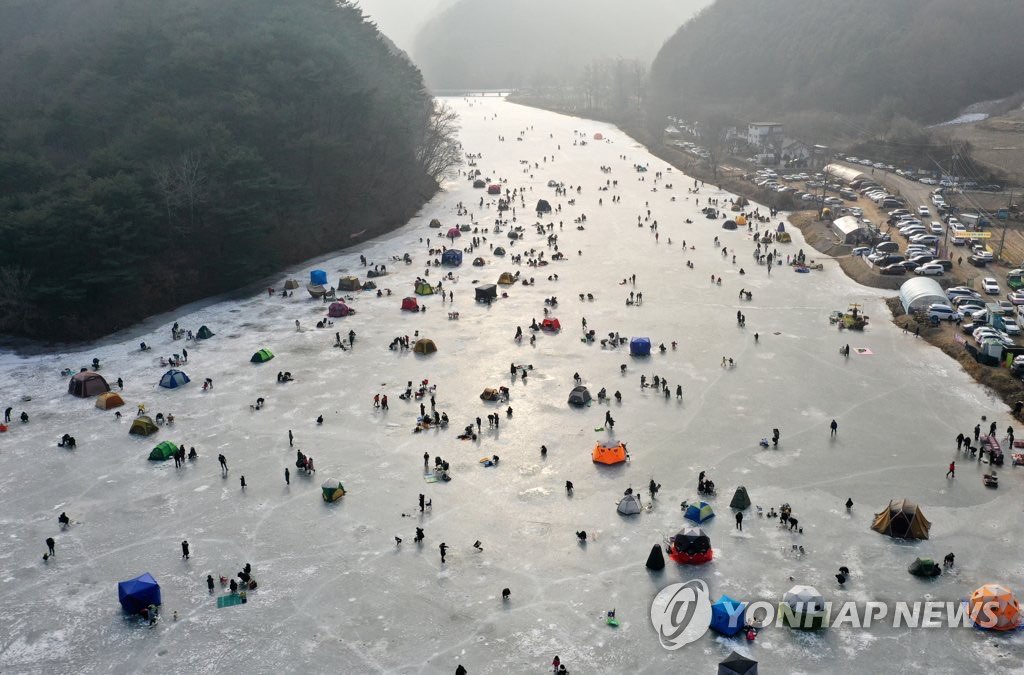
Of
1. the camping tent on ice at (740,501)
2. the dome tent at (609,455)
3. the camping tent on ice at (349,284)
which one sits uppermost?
the camping tent on ice at (349,284)

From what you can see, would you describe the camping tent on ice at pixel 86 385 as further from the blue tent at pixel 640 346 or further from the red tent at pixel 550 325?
the blue tent at pixel 640 346

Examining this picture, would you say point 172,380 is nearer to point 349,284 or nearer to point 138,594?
point 349,284

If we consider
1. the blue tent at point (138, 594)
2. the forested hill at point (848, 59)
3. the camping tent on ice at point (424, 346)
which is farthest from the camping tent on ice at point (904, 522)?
the forested hill at point (848, 59)

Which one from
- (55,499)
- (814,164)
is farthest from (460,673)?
(814,164)

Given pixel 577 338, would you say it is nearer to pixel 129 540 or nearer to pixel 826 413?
pixel 826 413

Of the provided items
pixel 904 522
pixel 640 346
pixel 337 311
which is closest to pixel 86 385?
pixel 337 311

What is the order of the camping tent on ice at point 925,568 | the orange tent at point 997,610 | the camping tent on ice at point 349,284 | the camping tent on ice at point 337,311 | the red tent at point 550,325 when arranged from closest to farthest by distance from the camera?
the orange tent at point 997,610 → the camping tent on ice at point 925,568 → the red tent at point 550,325 → the camping tent on ice at point 337,311 → the camping tent on ice at point 349,284

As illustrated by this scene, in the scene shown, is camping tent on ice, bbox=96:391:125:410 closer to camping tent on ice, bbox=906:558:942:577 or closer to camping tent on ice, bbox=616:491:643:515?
camping tent on ice, bbox=616:491:643:515
